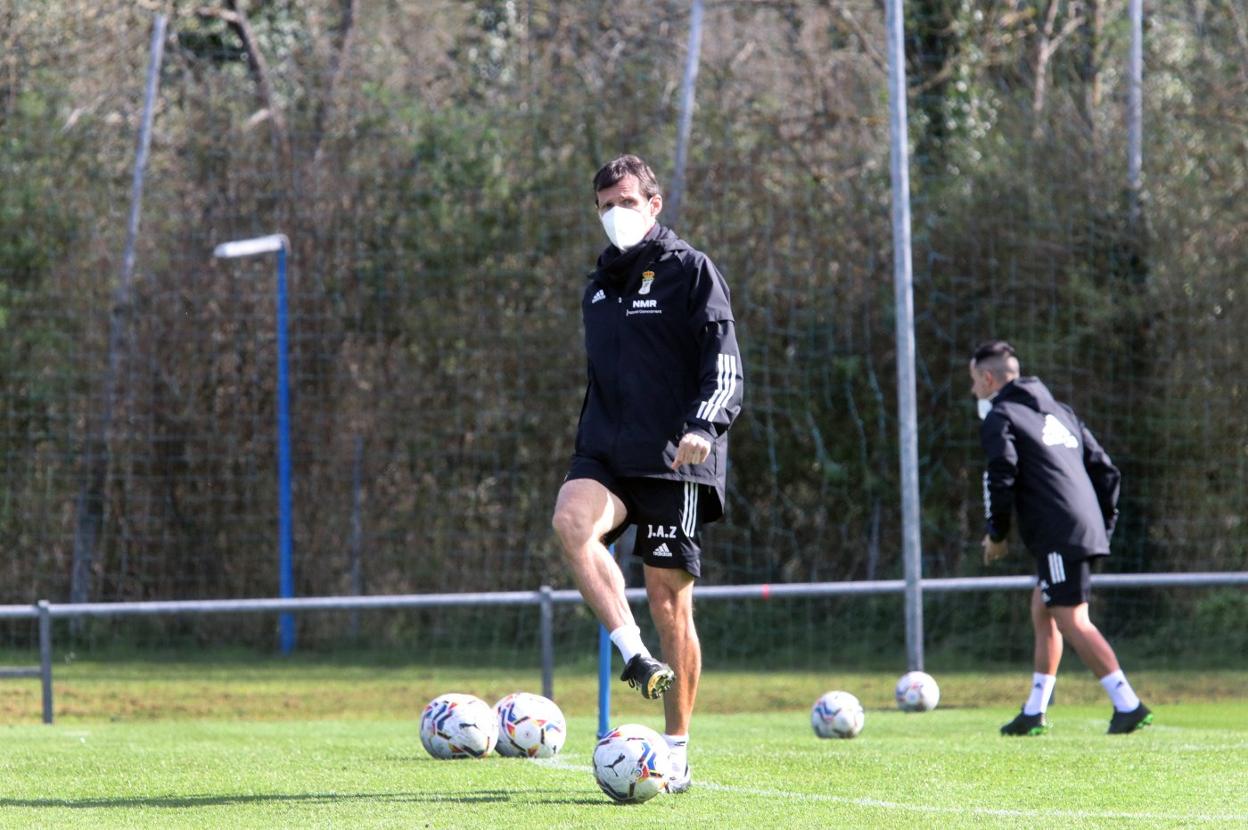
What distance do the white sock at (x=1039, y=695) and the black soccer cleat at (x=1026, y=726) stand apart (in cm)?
3

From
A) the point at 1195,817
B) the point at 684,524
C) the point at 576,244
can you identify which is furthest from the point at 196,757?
the point at 576,244

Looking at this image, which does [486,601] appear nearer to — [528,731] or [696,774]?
[528,731]

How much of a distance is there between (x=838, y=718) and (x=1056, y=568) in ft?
4.20

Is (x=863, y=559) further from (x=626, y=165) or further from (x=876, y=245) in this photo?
(x=626, y=165)

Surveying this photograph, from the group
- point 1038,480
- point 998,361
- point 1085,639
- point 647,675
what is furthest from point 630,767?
point 998,361

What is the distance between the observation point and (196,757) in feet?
21.7

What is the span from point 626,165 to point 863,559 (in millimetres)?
8064

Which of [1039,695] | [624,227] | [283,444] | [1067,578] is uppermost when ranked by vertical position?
[624,227]

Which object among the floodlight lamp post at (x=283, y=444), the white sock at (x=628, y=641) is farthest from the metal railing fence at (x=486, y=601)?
the white sock at (x=628, y=641)

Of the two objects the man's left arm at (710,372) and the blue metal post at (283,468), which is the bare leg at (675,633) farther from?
the blue metal post at (283,468)

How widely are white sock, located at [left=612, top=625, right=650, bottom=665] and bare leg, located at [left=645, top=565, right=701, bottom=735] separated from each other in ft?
1.03

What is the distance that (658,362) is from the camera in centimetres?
564

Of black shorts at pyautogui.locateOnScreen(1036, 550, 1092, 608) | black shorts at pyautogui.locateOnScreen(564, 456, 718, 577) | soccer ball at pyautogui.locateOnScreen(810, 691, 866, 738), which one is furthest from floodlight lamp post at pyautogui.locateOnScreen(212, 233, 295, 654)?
black shorts at pyautogui.locateOnScreen(564, 456, 718, 577)

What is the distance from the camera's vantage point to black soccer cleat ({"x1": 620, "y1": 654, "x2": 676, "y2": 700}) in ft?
16.5
